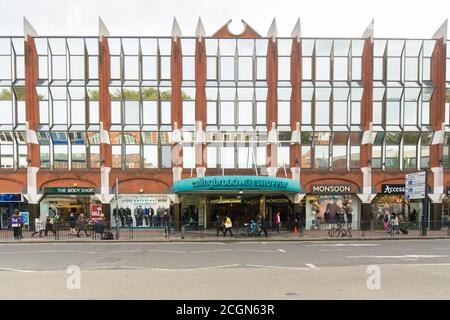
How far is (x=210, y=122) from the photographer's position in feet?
93.4

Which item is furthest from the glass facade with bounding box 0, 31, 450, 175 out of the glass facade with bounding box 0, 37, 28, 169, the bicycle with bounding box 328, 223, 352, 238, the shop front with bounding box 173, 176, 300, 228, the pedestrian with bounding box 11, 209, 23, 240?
the pedestrian with bounding box 11, 209, 23, 240

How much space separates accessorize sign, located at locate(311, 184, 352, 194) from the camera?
1097 inches

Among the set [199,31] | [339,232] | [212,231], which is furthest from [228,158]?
[199,31]

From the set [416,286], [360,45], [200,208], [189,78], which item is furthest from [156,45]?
[416,286]

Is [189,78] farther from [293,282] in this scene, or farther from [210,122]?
[293,282]

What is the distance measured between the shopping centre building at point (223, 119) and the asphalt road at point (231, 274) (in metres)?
12.7

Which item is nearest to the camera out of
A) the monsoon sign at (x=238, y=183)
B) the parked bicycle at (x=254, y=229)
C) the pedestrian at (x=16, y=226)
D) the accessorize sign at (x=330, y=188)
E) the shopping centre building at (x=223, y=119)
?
the pedestrian at (x=16, y=226)

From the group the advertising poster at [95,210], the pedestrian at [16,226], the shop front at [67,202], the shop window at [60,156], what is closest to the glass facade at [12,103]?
the shop window at [60,156]

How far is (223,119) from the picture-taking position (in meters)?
28.4

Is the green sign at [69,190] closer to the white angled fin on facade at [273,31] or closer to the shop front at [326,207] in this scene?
the shop front at [326,207]

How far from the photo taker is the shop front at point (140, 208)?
92.6 feet

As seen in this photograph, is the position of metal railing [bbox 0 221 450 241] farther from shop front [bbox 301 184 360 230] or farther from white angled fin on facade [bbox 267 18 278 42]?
white angled fin on facade [bbox 267 18 278 42]

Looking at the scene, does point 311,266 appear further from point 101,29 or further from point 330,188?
point 101,29

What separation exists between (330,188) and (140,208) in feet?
50.0
